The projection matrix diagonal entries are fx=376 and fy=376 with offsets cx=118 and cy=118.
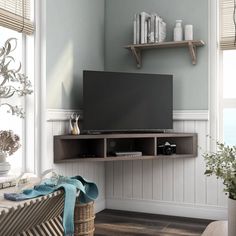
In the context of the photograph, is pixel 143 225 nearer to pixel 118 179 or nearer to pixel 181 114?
pixel 118 179

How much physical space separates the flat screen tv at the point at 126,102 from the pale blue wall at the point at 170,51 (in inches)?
8.1

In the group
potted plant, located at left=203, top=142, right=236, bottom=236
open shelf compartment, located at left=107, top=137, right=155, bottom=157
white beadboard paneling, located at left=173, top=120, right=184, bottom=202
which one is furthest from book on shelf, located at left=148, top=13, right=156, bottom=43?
potted plant, located at left=203, top=142, right=236, bottom=236

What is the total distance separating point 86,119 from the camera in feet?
11.7

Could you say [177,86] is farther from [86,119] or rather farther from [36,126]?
[36,126]

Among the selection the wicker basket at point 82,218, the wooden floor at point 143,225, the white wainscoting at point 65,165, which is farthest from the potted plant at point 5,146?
the wooden floor at point 143,225

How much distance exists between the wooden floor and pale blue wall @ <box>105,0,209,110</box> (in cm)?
117

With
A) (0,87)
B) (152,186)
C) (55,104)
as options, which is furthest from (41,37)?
(152,186)

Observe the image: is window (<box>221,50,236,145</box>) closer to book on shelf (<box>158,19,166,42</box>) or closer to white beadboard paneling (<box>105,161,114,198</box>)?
book on shelf (<box>158,19,166,42</box>)

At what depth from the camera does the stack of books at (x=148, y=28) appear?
382 centimetres

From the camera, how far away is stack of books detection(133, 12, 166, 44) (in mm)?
3820

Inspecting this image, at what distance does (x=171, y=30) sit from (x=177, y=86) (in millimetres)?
597

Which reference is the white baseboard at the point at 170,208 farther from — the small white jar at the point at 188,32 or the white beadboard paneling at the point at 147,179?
the small white jar at the point at 188,32

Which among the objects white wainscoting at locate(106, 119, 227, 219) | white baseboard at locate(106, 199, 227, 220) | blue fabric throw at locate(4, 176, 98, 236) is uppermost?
blue fabric throw at locate(4, 176, 98, 236)

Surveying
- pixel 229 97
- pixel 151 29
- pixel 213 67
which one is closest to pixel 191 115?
pixel 229 97
